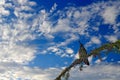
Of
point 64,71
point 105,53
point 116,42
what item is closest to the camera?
point 116,42

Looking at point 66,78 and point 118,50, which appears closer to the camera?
point 118,50

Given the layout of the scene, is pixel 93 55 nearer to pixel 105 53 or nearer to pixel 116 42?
pixel 105 53

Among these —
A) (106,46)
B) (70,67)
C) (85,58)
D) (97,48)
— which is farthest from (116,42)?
(70,67)

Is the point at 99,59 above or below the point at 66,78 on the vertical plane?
above

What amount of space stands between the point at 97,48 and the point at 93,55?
0.29 meters

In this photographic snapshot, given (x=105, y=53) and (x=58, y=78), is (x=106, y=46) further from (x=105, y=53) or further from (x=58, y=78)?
(x=58, y=78)

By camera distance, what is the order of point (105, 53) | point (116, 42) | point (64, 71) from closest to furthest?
point (116, 42) → point (105, 53) → point (64, 71)

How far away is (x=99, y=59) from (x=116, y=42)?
4.66ft

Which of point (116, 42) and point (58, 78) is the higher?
point (116, 42)

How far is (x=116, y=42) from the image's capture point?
570 cm

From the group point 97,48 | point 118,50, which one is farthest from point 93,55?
point 118,50

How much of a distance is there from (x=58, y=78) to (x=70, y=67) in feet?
2.32

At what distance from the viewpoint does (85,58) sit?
6562 millimetres

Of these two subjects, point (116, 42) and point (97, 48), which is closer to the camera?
point (116, 42)
